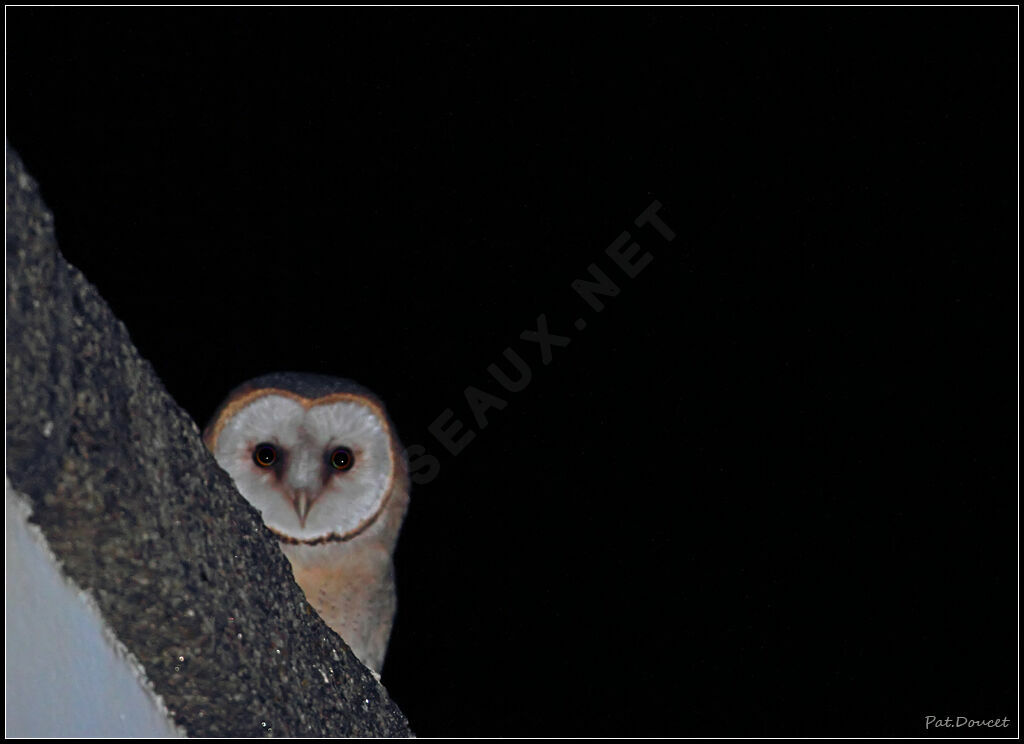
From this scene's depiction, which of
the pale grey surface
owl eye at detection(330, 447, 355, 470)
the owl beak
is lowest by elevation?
the owl beak

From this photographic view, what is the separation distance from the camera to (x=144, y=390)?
0.57 metres

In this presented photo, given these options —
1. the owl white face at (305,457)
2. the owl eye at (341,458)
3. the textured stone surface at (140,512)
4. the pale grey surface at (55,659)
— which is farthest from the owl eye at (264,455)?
the pale grey surface at (55,659)

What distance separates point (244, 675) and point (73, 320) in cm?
23

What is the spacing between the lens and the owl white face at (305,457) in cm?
227

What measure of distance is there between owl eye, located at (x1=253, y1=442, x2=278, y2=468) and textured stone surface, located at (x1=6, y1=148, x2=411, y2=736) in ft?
5.32

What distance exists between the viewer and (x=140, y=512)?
541 millimetres

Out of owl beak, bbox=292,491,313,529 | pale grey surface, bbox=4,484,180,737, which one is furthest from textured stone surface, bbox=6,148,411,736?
owl beak, bbox=292,491,313,529

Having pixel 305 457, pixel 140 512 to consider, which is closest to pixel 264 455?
pixel 305 457

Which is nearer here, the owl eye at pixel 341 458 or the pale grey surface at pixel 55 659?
the pale grey surface at pixel 55 659

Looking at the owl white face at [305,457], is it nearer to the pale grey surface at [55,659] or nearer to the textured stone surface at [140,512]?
the textured stone surface at [140,512]

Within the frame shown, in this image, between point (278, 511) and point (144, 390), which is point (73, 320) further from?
point (278, 511)

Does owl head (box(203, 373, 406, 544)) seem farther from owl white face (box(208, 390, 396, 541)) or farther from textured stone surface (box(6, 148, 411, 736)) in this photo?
textured stone surface (box(6, 148, 411, 736))

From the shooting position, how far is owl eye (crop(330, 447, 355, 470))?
7.72ft

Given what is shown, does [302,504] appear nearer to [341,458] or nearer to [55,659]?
[341,458]
